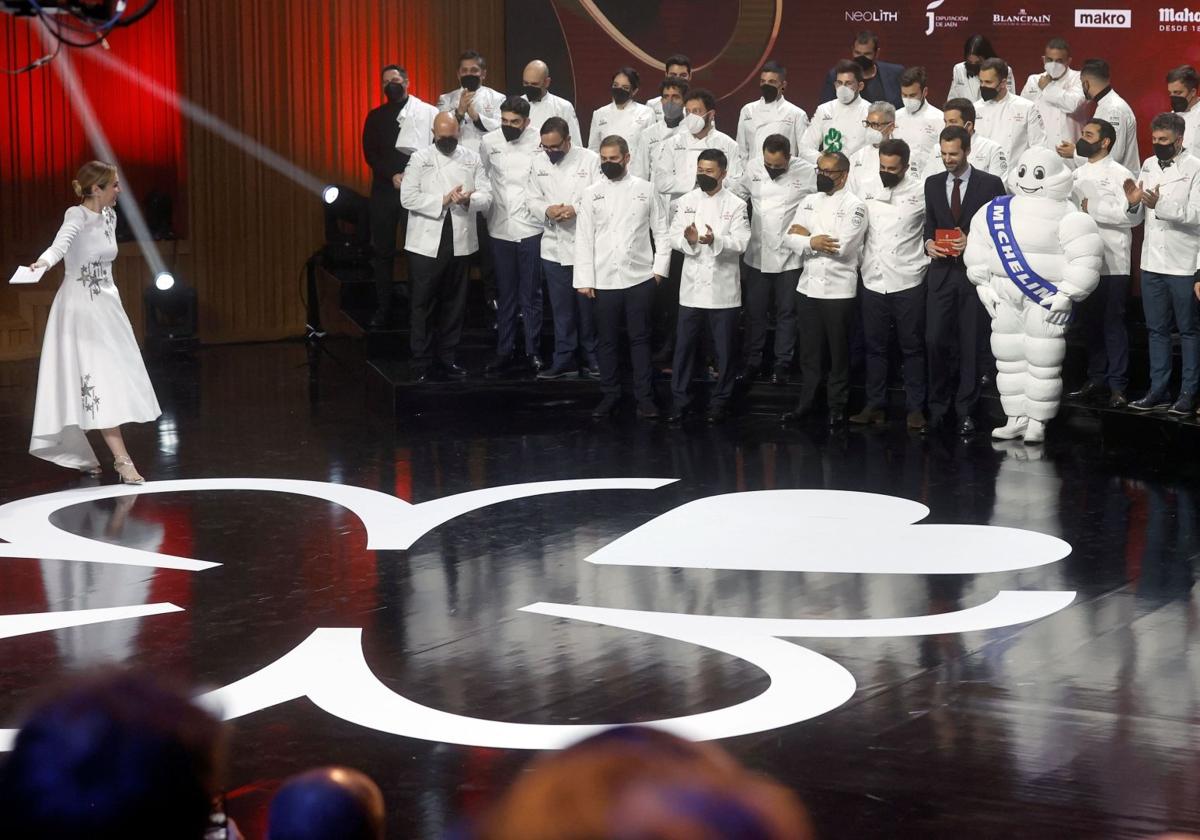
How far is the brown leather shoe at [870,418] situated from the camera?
9.11 meters

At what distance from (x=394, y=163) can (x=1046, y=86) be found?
4.50m

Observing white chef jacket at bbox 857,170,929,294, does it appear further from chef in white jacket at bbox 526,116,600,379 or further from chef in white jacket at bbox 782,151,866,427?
chef in white jacket at bbox 526,116,600,379

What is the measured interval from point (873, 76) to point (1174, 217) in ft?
9.87

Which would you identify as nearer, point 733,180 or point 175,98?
point 733,180

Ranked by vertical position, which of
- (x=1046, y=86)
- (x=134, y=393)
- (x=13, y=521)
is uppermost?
(x=1046, y=86)

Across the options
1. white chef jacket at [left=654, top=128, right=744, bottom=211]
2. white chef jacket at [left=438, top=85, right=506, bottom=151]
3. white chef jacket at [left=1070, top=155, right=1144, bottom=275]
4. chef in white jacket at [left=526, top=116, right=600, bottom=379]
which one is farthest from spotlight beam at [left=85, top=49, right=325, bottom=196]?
white chef jacket at [left=1070, top=155, right=1144, bottom=275]

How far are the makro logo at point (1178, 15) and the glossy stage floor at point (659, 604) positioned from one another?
4082mm

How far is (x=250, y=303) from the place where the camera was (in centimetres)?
1320

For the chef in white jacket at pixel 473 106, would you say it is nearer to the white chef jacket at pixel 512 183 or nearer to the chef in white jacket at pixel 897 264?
the white chef jacket at pixel 512 183

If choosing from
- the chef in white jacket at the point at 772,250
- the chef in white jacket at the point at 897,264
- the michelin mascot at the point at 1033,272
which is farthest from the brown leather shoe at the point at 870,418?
the michelin mascot at the point at 1033,272

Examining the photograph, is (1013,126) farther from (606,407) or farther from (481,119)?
(481,119)

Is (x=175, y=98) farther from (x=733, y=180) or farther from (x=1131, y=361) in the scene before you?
(x=1131, y=361)

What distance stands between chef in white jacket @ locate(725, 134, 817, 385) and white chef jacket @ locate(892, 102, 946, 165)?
0.62 m

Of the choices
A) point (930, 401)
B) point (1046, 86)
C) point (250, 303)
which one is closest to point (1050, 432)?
point (930, 401)
